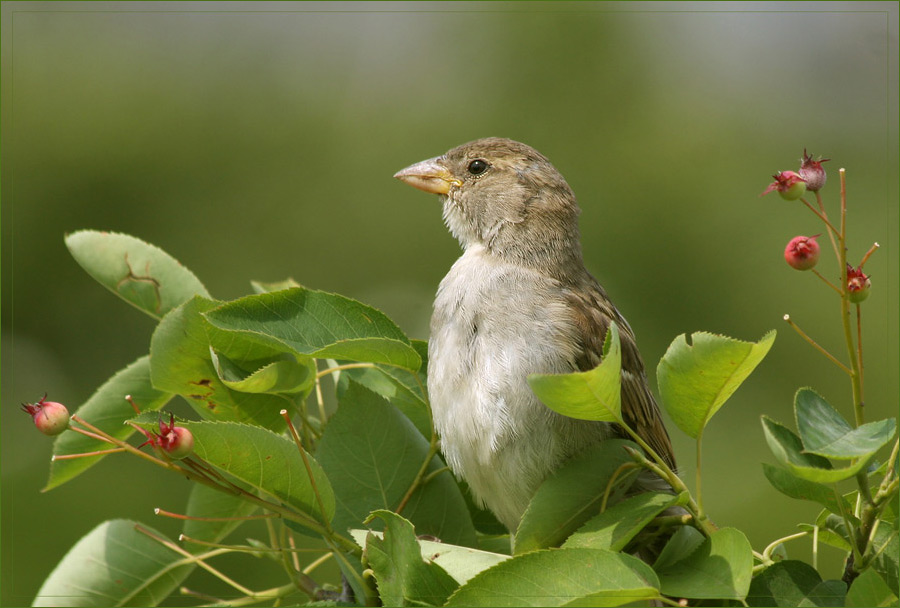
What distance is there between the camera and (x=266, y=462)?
1.76m

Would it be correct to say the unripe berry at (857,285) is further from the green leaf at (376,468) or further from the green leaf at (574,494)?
the green leaf at (376,468)

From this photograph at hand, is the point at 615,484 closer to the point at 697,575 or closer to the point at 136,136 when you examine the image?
the point at 697,575

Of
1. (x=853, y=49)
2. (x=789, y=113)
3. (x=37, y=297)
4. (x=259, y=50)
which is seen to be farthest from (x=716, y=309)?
(x=259, y=50)

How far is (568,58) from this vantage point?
14664 millimetres

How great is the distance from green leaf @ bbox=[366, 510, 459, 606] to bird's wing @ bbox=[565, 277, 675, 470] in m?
0.86

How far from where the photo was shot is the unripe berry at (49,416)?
1637 millimetres

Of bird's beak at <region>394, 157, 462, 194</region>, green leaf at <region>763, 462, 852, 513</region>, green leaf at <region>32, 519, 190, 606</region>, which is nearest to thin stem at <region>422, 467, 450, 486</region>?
green leaf at <region>32, 519, 190, 606</region>

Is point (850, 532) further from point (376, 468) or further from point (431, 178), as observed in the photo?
point (431, 178)

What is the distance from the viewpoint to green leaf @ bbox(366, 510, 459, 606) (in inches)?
62.7

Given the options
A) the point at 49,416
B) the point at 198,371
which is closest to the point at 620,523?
the point at 198,371

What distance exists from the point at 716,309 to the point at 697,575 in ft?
29.8

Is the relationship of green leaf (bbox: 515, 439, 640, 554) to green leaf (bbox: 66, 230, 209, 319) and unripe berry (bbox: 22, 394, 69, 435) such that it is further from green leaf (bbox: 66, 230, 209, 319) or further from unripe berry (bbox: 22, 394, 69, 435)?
green leaf (bbox: 66, 230, 209, 319)

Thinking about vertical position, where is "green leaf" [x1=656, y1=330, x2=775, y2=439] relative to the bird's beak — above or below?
below

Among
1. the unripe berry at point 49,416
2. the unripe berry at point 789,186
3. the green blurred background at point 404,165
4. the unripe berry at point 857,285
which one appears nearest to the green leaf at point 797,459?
the unripe berry at point 857,285
